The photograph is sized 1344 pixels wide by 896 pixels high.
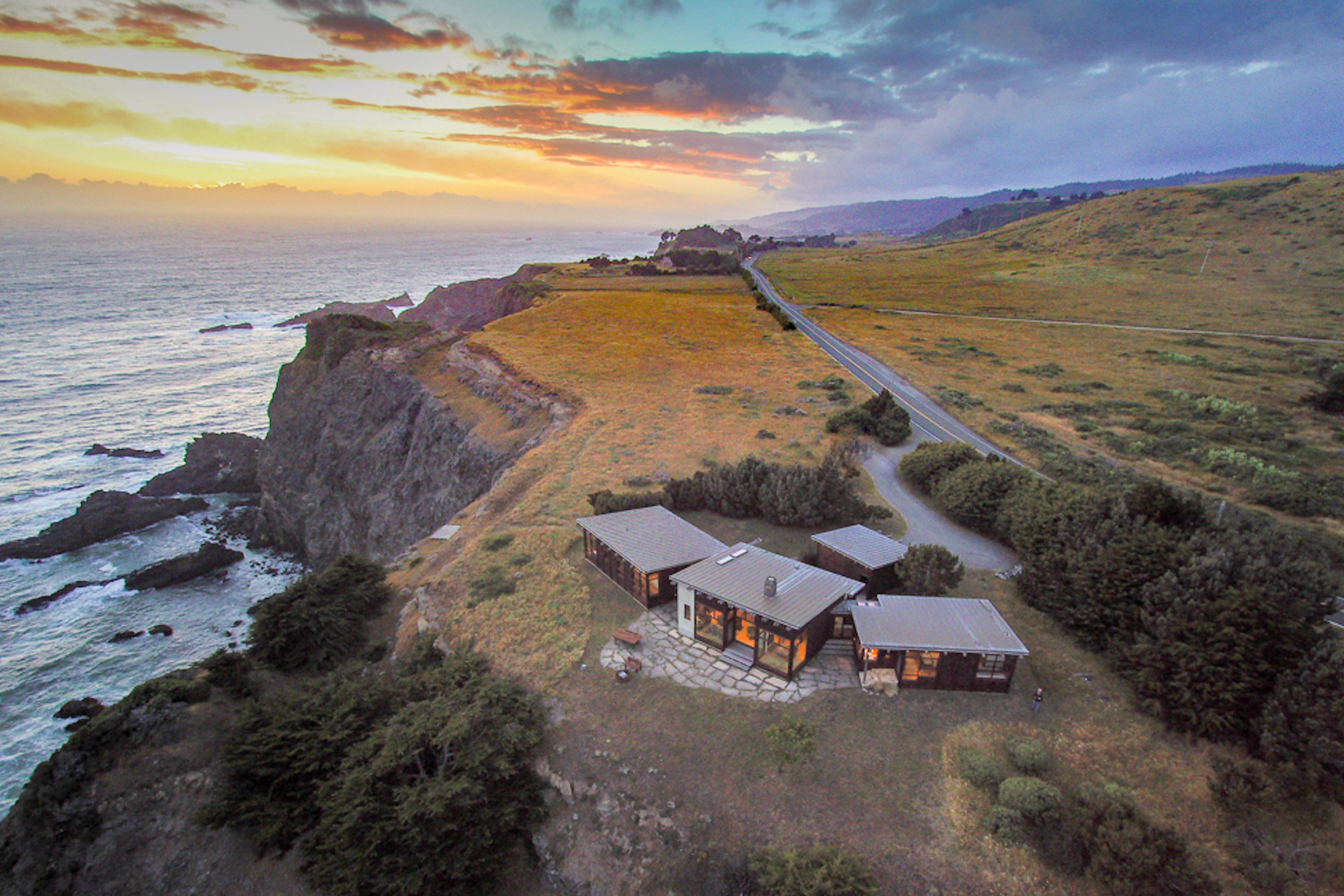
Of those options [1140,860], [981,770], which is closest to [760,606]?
[981,770]

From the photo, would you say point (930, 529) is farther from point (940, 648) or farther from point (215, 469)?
point (215, 469)

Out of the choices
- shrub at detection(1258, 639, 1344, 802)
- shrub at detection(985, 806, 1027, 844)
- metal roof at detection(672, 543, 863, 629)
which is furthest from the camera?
metal roof at detection(672, 543, 863, 629)

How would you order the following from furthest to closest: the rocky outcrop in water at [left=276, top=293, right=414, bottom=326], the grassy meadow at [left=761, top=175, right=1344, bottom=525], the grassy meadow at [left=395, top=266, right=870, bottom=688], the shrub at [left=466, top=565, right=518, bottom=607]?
the rocky outcrop in water at [left=276, top=293, right=414, bottom=326], the grassy meadow at [left=761, top=175, right=1344, bottom=525], the shrub at [left=466, top=565, right=518, bottom=607], the grassy meadow at [left=395, top=266, right=870, bottom=688]

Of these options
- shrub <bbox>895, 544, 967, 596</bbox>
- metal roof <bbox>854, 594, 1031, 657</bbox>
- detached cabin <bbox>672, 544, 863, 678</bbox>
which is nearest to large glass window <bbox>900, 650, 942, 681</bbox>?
metal roof <bbox>854, 594, 1031, 657</bbox>

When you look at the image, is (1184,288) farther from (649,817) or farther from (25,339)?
(25,339)

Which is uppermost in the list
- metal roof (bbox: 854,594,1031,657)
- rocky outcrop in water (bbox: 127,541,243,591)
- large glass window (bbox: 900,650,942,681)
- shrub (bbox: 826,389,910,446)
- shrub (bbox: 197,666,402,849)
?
shrub (bbox: 826,389,910,446)

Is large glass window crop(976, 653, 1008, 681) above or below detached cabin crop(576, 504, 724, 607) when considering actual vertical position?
below

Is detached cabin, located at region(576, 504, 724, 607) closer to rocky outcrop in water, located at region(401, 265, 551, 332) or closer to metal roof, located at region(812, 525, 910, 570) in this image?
metal roof, located at region(812, 525, 910, 570)

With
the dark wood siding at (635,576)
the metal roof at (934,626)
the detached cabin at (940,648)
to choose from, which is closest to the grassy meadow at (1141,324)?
the metal roof at (934,626)
